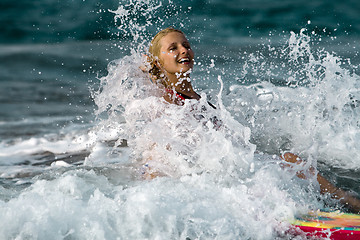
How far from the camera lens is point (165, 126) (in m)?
3.03

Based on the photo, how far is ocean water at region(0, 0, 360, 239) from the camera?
2.36m

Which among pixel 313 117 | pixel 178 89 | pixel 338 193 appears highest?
pixel 178 89

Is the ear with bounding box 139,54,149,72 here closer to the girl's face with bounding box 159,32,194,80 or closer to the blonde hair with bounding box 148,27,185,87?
the blonde hair with bounding box 148,27,185,87

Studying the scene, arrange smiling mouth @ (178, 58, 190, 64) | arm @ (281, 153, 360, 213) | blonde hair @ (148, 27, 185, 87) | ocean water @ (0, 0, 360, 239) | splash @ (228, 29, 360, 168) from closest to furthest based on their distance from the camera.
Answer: ocean water @ (0, 0, 360, 239) → arm @ (281, 153, 360, 213) → smiling mouth @ (178, 58, 190, 64) → blonde hair @ (148, 27, 185, 87) → splash @ (228, 29, 360, 168)

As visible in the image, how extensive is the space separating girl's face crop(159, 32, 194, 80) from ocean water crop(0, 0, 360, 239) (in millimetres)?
226

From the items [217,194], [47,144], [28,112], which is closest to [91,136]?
[47,144]

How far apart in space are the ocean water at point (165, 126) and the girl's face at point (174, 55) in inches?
8.9

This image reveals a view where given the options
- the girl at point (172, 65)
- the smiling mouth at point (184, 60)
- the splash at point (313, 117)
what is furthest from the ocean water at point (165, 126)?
the smiling mouth at point (184, 60)

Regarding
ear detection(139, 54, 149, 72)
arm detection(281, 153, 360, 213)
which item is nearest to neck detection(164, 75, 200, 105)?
ear detection(139, 54, 149, 72)

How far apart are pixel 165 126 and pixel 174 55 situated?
563 millimetres

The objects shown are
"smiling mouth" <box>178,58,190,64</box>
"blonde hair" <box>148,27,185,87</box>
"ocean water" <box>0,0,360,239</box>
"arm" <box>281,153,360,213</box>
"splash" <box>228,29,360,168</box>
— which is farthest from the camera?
"splash" <box>228,29,360,168</box>

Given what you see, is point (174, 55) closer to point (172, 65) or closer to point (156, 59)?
point (172, 65)

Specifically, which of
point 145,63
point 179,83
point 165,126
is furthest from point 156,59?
point 165,126

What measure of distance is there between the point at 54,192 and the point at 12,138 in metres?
2.24
